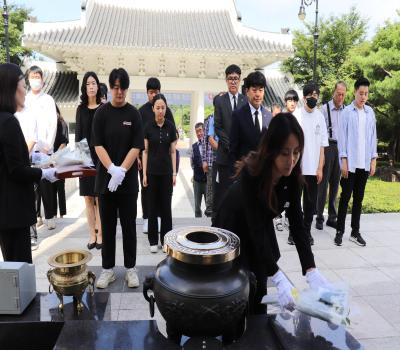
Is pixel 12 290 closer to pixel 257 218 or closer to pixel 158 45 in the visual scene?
pixel 257 218

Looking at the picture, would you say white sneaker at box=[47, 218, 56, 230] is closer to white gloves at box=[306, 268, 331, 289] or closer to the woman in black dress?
the woman in black dress

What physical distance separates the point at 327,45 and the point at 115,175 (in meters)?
22.8

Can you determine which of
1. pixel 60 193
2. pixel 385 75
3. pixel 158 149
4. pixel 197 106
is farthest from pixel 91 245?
pixel 385 75

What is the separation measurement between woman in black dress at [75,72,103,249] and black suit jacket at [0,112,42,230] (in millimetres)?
1653

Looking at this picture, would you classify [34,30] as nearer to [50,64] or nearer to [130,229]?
[50,64]

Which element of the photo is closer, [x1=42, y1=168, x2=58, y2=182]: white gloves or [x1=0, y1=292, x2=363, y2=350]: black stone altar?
[x1=0, y1=292, x2=363, y2=350]: black stone altar

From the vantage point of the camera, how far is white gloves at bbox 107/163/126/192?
122 inches

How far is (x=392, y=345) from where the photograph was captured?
2715 millimetres

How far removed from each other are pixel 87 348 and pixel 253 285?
73cm

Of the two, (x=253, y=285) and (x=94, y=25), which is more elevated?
(x=94, y=25)

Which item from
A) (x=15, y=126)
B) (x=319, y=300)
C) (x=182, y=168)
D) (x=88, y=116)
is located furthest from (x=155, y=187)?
(x=182, y=168)

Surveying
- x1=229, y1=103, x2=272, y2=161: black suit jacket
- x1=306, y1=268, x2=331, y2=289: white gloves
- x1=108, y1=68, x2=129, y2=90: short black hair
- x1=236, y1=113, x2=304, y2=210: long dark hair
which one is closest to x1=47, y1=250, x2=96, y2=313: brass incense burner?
x1=236, y1=113, x2=304, y2=210: long dark hair

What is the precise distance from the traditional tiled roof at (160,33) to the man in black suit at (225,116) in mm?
10511

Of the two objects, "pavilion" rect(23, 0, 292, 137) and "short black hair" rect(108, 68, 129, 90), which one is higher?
"pavilion" rect(23, 0, 292, 137)
